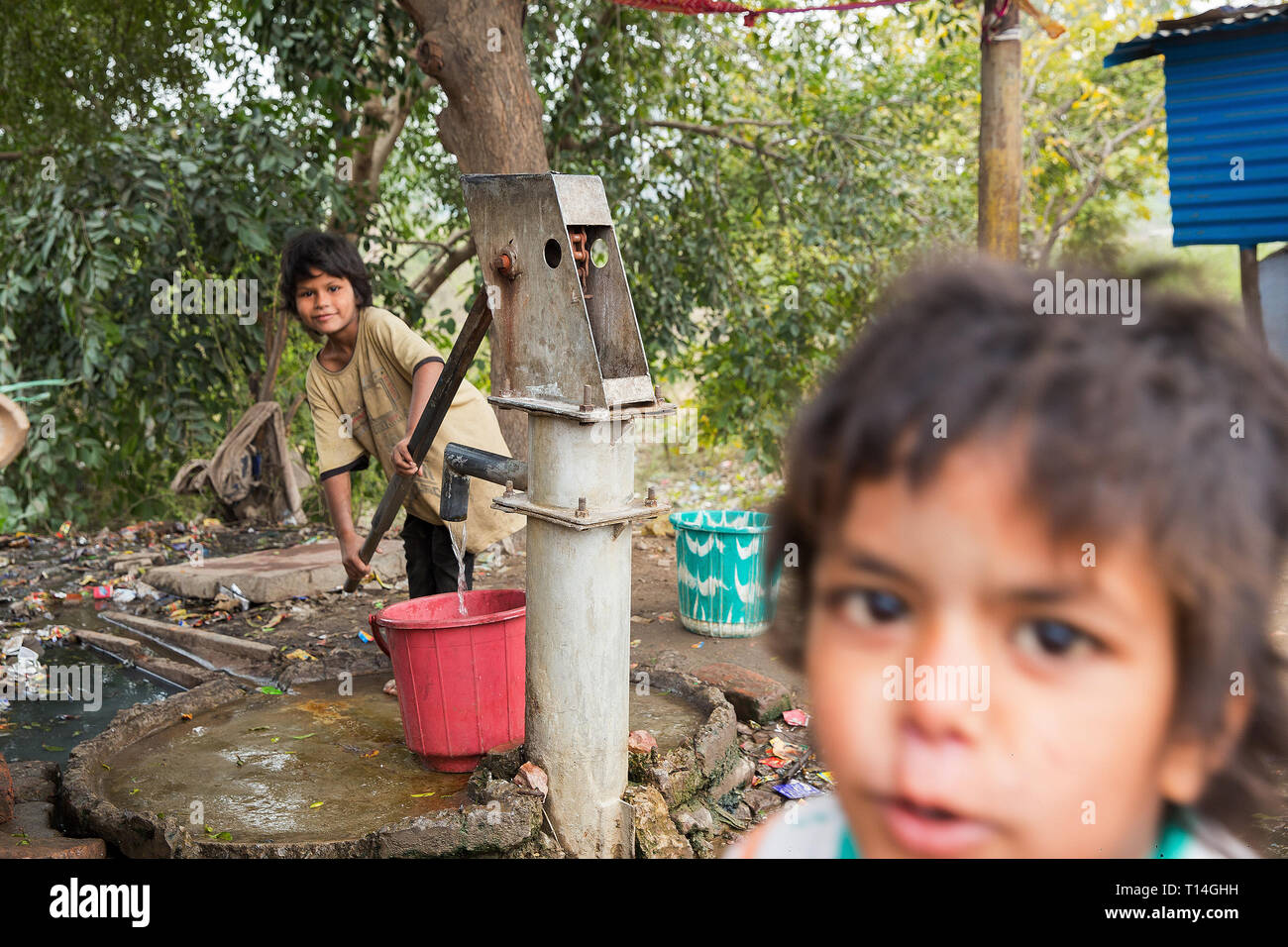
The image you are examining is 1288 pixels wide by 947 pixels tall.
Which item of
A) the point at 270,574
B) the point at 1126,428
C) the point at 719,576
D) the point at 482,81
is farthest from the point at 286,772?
the point at 482,81

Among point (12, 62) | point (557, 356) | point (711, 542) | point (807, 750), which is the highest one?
point (12, 62)

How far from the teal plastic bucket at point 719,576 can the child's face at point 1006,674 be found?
4.13m

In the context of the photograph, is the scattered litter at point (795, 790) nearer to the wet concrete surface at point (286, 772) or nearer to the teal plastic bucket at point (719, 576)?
the wet concrete surface at point (286, 772)

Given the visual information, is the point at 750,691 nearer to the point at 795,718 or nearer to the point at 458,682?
the point at 795,718

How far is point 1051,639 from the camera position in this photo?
0.68m

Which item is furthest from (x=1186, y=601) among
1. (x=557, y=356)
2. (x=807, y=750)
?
(x=807, y=750)

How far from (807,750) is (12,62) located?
6251 mm

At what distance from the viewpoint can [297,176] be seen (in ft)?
19.9

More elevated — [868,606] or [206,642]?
[868,606]

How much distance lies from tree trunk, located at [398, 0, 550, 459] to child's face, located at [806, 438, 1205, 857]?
4942 millimetres

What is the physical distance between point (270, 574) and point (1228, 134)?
6019 millimetres
